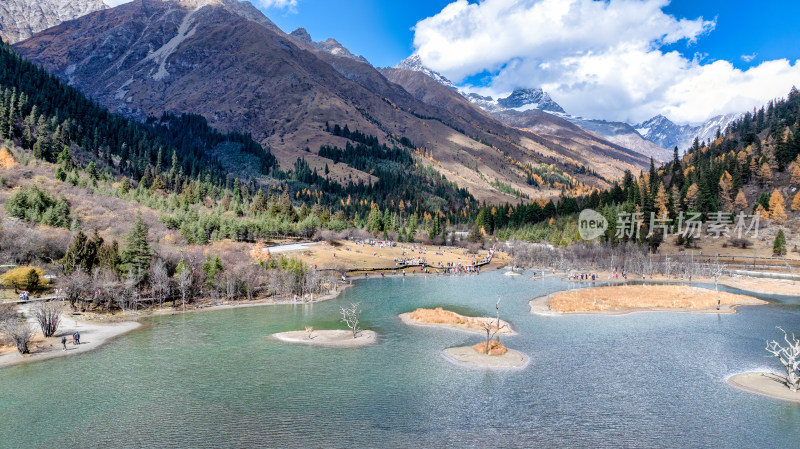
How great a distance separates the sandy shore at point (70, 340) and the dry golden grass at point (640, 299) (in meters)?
73.9

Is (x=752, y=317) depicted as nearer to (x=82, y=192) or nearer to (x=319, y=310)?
(x=319, y=310)

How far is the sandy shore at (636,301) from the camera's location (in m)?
85.9

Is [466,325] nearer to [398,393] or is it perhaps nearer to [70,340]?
[398,393]

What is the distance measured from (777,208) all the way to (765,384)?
138 meters

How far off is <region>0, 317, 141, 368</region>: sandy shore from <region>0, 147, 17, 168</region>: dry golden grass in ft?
308

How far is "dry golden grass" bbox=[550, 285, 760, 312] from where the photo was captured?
88000 mm

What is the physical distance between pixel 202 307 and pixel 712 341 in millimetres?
84970

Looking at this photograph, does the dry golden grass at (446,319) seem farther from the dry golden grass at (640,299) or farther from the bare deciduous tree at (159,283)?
the bare deciduous tree at (159,283)

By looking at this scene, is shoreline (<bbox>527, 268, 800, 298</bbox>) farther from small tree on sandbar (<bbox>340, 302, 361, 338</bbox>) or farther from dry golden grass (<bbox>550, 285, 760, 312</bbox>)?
small tree on sandbar (<bbox>340, 302, 361, 338</bbox>)

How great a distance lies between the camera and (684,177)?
196m

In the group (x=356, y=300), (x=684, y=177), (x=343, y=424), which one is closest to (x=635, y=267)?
(x=684, y=177)

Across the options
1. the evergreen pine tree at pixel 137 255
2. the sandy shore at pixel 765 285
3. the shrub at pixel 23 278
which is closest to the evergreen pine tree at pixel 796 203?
the sandy shore at pixel 765 285

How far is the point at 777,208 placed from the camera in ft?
494

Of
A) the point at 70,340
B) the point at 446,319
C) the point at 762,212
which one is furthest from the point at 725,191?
the point at 70,340
